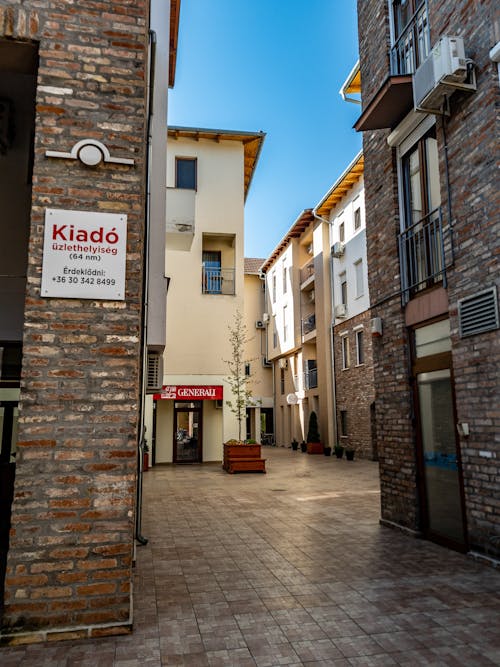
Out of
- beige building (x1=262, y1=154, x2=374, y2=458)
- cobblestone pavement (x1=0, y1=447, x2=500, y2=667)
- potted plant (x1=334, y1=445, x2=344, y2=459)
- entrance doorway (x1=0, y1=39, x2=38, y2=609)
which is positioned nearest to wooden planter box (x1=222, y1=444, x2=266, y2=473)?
beige building (x1=262, y1=154, x2=374, y2=458)

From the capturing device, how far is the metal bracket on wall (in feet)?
13.1

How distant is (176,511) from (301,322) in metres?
18.4

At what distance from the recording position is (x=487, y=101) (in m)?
5.42

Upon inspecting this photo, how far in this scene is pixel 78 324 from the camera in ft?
12.8

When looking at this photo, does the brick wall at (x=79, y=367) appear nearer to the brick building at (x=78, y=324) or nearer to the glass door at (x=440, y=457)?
the brick building at (x=78, y=324)

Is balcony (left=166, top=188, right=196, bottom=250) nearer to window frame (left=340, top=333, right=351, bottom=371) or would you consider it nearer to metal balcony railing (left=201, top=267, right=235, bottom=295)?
metal balcony railing (left=201, top=267, right=235, bottom=295)

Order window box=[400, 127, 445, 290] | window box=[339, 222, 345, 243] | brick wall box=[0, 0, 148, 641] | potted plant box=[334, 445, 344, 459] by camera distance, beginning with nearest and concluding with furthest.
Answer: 1. brick wall box=[0, 0, 148, 641]
2. window box=[400, 127, 445, 290]
3. potted plant box=[334, 445, 344, 459]
4. window box=[339, 222, 345, 243]

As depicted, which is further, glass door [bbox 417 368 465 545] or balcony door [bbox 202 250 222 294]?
balcony door [bbox 202 250 222 294]

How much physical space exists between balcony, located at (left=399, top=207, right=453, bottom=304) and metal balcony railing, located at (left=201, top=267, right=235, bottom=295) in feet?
38.2

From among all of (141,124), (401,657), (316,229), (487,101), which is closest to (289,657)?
(401,657)

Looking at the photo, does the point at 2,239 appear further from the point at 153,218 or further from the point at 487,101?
the point at 487,101

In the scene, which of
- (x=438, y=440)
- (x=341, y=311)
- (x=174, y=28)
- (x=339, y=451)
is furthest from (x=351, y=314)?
(x=438, y=440)

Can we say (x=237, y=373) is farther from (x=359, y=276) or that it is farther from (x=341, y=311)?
(x=359, y=276)

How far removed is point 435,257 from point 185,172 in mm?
13957
